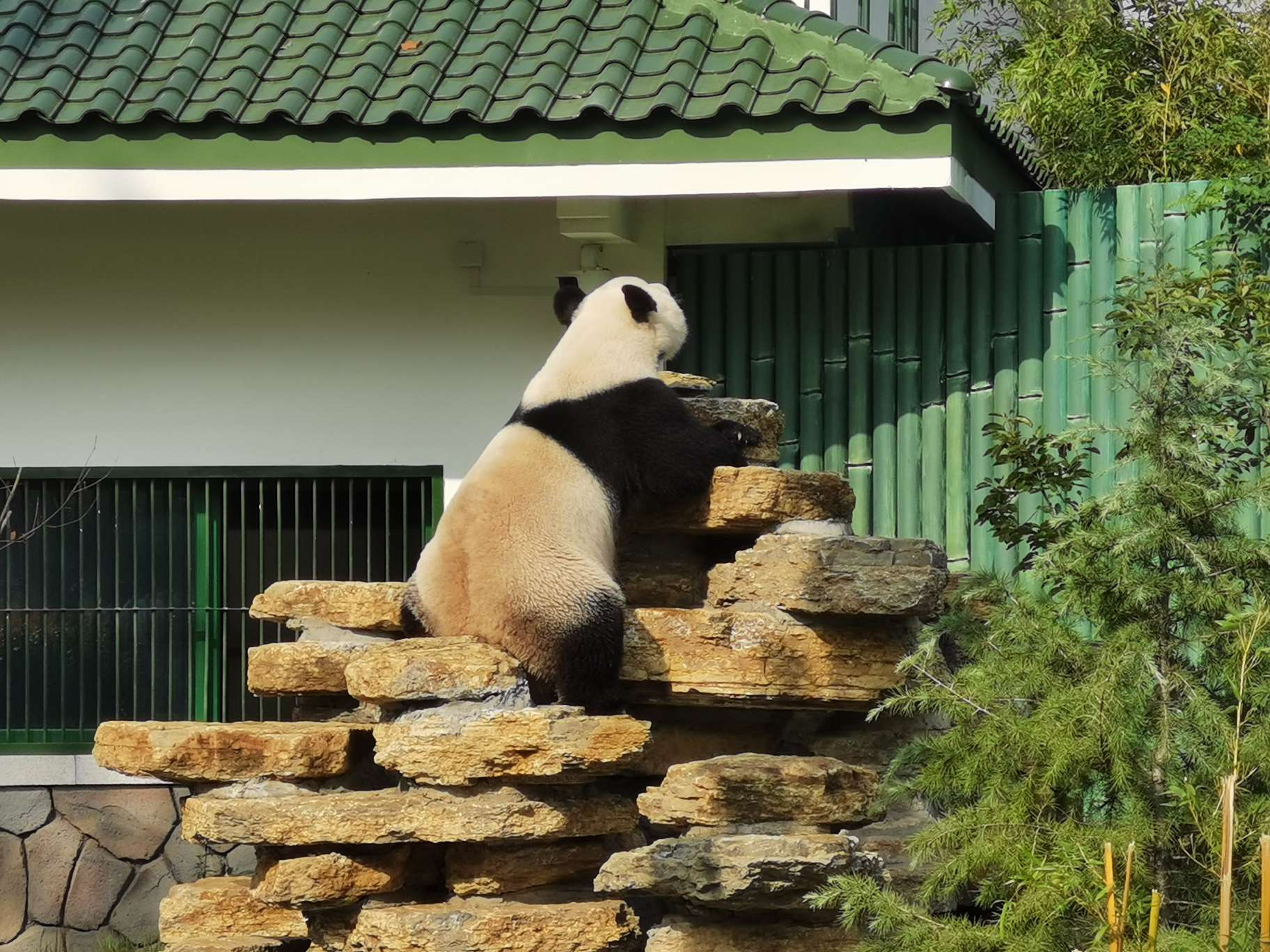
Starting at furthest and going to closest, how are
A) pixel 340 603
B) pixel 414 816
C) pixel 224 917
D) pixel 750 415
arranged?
1. pixel 340 603
2. pixel 750 415
3. pixel 224 917
4. pixel 414 816

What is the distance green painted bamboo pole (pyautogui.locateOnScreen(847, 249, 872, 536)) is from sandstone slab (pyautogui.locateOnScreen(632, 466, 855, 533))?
1.45m

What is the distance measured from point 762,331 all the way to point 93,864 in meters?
3.57

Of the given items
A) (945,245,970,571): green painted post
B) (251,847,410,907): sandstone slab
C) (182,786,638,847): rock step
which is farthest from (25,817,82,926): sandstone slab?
(945,245,970,571): green painted post

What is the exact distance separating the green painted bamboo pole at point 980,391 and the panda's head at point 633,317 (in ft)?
5.31

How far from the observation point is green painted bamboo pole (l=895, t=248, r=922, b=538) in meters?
7.03

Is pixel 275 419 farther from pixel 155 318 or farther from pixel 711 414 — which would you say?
pixel 711 414

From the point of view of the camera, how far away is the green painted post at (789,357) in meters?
7.18

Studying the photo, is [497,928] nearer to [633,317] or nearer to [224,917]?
[224,917]

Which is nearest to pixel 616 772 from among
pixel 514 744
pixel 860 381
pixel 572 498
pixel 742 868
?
pixel 514 744

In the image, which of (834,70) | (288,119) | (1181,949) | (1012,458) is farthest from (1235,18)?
(1181,949)

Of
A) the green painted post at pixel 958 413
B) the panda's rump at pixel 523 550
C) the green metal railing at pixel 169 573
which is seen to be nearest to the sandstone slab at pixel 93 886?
the green metal railing at pixel 169 573

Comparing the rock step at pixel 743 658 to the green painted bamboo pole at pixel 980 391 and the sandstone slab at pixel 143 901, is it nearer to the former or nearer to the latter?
the green painted bamboo pole at pixel 980 391

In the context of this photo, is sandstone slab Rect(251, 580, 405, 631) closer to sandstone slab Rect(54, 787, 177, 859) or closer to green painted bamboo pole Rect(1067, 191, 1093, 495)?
sandstone slab Rect(54, 787, 177, 859)

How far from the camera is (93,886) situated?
24.7ft
